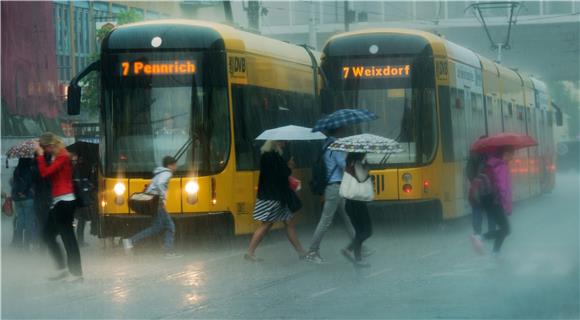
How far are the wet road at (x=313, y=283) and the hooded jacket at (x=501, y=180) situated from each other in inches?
25.9

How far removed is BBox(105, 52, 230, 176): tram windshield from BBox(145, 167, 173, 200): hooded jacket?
60 cm

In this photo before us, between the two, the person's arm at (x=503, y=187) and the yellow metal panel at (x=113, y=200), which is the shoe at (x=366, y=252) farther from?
the yellow metal panel at (x=113, y=200)

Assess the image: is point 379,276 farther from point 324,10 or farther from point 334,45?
point 324,10

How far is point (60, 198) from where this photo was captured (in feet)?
42.0

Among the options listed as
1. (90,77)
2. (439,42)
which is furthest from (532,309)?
(90,77)

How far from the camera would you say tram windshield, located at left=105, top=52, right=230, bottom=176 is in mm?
16562

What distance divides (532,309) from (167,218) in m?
6.60

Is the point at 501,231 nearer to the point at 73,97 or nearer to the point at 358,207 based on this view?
the point at 358,207

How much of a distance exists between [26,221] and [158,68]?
277 centimetres

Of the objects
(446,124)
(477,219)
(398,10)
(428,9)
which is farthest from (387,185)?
(398,10)

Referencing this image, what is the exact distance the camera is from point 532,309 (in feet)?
34.0

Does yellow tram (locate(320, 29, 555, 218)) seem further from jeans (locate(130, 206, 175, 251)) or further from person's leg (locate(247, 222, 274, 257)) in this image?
person's leg (locate(247, 222, 274, 257))

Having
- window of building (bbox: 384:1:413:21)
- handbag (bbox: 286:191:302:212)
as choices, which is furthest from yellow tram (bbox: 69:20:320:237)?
window of building (bbox: 384:1:413:21)

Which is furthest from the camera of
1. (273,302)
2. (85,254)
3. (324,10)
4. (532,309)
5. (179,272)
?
(324,10)
